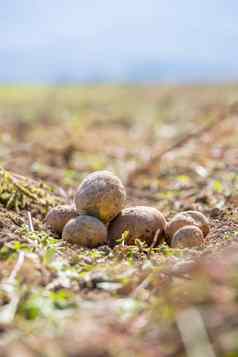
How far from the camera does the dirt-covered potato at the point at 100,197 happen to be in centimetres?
486

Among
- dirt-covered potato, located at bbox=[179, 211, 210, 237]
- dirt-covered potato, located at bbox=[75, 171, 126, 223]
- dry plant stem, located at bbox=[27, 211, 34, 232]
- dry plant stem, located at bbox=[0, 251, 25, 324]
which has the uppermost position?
dirt-covered potato, located at bbox=[75, 171, 126, 223]

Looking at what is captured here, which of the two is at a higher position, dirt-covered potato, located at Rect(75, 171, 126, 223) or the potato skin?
dirt-covered potato, located at Rect(75, 171, 126, 223)

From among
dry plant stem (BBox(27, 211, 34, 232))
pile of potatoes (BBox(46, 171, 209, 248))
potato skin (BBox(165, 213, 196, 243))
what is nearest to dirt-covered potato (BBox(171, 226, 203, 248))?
pile of potatoes (BBox(46, 171, 209, 248))

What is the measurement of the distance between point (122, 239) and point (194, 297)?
1.69 m

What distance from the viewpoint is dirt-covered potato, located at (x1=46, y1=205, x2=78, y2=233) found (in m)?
5.05

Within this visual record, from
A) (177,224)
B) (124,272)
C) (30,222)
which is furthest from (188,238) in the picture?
(30,222)

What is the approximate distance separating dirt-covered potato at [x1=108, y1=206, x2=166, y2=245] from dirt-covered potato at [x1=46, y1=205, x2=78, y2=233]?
1.21ft

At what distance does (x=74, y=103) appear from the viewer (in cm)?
2198

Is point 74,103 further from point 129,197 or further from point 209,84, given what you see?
point 129,197

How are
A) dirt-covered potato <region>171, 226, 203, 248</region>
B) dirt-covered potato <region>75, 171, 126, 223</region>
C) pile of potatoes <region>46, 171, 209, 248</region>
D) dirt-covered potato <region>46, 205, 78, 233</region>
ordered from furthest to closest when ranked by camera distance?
dirt-covered potato <region>46, 205, 78, 233</region> → dirt-covered potato <region>75, 171, 126, 223</region> → pile of potatoes <region>46, 171, 209, 248</region> → dirt-covered potato <region>171, 226, 203, 248</region>

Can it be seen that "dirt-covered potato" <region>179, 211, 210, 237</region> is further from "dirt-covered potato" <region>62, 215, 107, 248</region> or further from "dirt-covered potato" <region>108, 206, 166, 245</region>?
"dirt-covered potato" <region>62, 215, 107, 248</region>

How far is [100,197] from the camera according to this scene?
486 centimetres

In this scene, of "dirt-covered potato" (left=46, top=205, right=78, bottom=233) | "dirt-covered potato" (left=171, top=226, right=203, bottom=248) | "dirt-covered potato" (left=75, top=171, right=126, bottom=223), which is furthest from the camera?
"dirt-covered potato" (left=46, top=205, right=78, bottom=233)

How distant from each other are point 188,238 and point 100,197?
2.55 feet
